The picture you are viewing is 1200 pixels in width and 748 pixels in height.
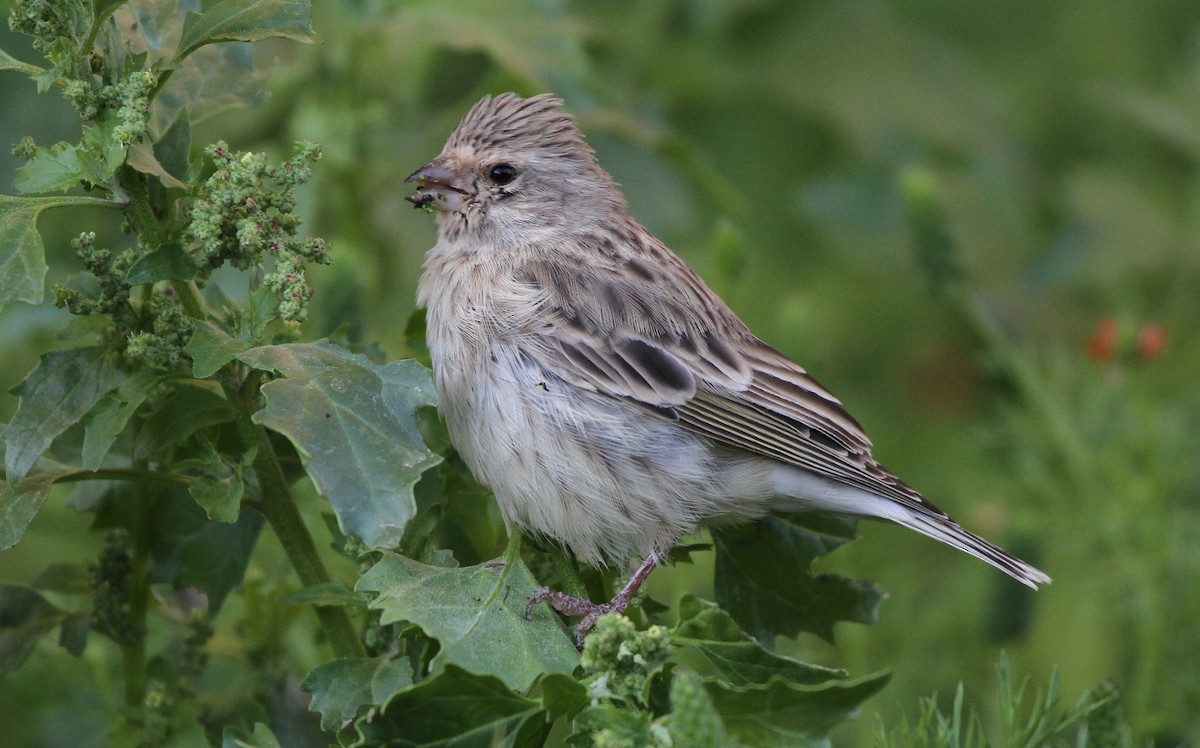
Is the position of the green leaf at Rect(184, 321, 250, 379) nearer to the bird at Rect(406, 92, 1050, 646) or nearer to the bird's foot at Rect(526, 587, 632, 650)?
the bird's foot at Rect(526, 587, 632, 650)

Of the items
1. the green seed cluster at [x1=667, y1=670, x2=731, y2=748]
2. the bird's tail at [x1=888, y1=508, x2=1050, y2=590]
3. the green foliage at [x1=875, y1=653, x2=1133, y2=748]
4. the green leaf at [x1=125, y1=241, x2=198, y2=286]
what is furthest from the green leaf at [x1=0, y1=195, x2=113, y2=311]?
the bird's tail at [x1=888, y1=508, x2=1050, y2=590]

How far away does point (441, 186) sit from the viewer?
353cm

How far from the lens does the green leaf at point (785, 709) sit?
5.75 feet

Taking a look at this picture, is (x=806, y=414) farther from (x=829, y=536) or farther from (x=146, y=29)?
(x=146, y=29)

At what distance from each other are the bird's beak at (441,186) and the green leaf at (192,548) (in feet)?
4.28

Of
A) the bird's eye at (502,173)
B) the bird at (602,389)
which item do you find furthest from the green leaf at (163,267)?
the bird's eye at (502,173)

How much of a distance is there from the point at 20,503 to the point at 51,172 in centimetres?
50

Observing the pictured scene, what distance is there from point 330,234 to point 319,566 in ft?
7.17

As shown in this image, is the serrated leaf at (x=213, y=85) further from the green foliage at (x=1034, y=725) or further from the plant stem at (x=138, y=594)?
the green foliage at (x=1034, y=725)

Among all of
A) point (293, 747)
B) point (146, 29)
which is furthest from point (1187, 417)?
point (146, 29)

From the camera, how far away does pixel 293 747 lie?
94.8 inches

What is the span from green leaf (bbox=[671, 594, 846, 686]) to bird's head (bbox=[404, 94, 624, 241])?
179 cm

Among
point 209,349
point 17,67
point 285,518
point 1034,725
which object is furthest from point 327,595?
point 1034,725

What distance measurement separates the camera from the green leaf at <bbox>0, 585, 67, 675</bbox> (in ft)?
7.75
